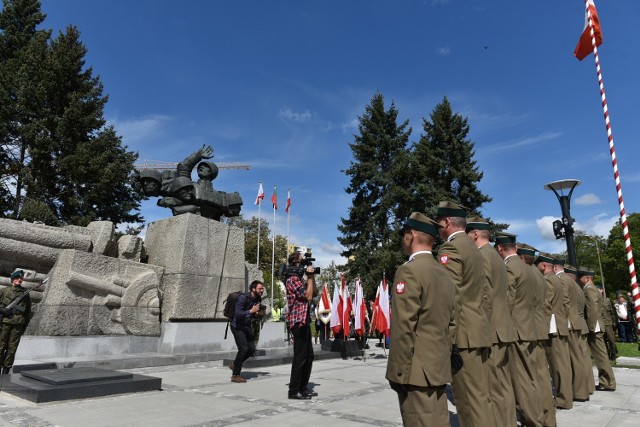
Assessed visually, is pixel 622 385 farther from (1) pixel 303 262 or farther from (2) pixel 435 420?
(2) pixel 435 420

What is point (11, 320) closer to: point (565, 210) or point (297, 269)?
point (297, 269)

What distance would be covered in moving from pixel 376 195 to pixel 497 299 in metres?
29.1

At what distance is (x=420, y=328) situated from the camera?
2.92 meters

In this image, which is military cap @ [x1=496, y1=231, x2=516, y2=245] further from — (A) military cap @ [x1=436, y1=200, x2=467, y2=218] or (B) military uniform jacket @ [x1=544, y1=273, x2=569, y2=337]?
(A) military cap @ [x1=436, y1=200, x2=467, y2=218]

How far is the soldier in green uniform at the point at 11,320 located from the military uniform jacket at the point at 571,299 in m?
8.42

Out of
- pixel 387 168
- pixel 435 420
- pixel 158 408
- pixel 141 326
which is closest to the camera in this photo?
pixel 435 420

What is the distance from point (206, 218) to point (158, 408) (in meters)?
6.08

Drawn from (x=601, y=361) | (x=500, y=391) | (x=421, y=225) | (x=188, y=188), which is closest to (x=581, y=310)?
(x=601, y=361)

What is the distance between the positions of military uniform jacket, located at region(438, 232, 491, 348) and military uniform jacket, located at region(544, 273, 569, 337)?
283cm

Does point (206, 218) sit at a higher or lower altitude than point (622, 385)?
higher

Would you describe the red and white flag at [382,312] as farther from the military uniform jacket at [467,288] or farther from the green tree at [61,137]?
the green tree at [61,137]

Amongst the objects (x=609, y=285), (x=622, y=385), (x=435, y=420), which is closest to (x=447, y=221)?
(x=435, y=420)

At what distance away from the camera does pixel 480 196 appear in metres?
30.3

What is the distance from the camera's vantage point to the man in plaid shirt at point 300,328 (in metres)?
5.72
